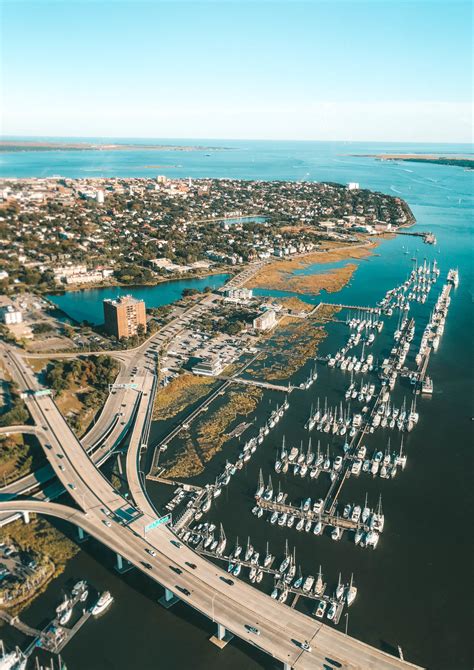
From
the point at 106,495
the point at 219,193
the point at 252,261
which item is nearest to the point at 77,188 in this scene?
the point at 219,193

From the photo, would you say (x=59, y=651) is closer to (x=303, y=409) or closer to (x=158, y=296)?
(x=303, y=409)

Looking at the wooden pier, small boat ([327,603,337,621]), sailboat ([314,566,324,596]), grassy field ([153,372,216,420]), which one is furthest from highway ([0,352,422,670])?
grassy field ([153,372,216,420])

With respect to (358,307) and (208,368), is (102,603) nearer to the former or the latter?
(208,368)

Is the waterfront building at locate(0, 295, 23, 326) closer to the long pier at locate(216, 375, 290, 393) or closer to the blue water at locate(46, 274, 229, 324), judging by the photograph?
the blue water at locate(46, 274, 229, 324)

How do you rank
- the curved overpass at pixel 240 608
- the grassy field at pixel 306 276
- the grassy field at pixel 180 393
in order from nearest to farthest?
the curved overpass at pixel 240 608, the grassy field at pixel 180 393, the grassy field at pixel 306 276

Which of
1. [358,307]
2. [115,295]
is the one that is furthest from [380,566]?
[115,295]

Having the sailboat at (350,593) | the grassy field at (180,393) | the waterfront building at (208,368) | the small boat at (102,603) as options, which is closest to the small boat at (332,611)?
the sailboat at (350,593)

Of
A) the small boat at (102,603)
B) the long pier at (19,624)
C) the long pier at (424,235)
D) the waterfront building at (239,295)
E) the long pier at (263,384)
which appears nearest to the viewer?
the long pier at (19,624)

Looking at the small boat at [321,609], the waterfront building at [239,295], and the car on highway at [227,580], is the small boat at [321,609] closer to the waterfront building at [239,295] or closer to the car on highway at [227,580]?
the car on highway at [227,580]
